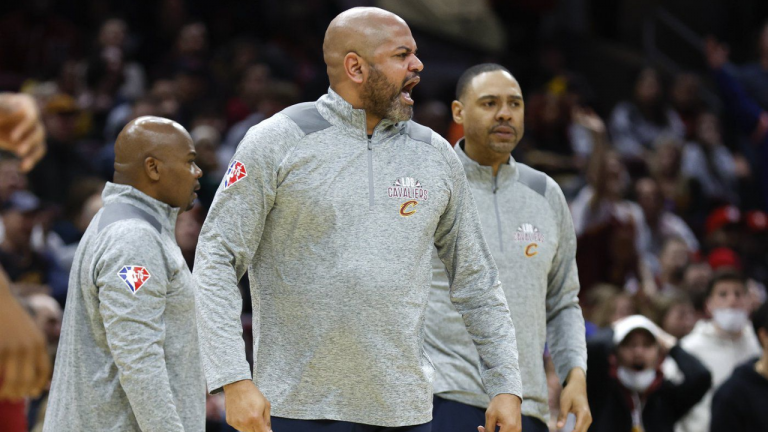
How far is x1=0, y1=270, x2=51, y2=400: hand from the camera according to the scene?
1961 mm

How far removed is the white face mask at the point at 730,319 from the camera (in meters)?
6.54

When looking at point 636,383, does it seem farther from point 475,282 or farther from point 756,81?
point 756,81

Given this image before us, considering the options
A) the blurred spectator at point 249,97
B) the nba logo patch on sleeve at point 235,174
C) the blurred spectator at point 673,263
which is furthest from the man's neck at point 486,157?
the blurred spectator at point 249,97

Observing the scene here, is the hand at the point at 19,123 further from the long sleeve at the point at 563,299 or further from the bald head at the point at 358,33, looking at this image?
the long sleeve at the point at 563,299

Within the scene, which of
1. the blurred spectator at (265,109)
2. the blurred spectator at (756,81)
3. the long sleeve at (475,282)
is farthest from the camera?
the blurred spectator at (756,81)

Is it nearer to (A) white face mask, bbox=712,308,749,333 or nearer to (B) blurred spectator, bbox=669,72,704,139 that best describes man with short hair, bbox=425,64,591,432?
(A) white face mask, bbox=712,308,749,333

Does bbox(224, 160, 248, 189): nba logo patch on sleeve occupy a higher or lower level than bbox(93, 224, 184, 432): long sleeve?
higher

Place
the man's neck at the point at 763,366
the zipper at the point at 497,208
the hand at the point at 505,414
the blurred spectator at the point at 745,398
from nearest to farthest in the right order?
the hand at the point at 505,414 → the zipper at the point at 497,208 → the blurred spectator at the point at 745,398 → the man's neck at the point at 763,366

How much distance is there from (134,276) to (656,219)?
21.8ft

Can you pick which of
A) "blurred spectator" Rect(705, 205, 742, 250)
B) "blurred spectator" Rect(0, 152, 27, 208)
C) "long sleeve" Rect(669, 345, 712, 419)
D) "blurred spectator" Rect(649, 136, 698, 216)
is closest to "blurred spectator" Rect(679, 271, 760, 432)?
"long sleeve" Rect(669, 345, 712, 419)

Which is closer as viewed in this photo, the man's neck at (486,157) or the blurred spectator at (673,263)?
the man's neck at (486,157)

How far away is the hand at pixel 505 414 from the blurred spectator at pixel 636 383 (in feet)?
8.07

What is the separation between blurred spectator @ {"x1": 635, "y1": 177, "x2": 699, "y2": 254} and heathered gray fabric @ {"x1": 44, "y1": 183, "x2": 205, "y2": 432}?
20.6 ft

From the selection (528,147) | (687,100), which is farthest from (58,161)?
(687,100)
